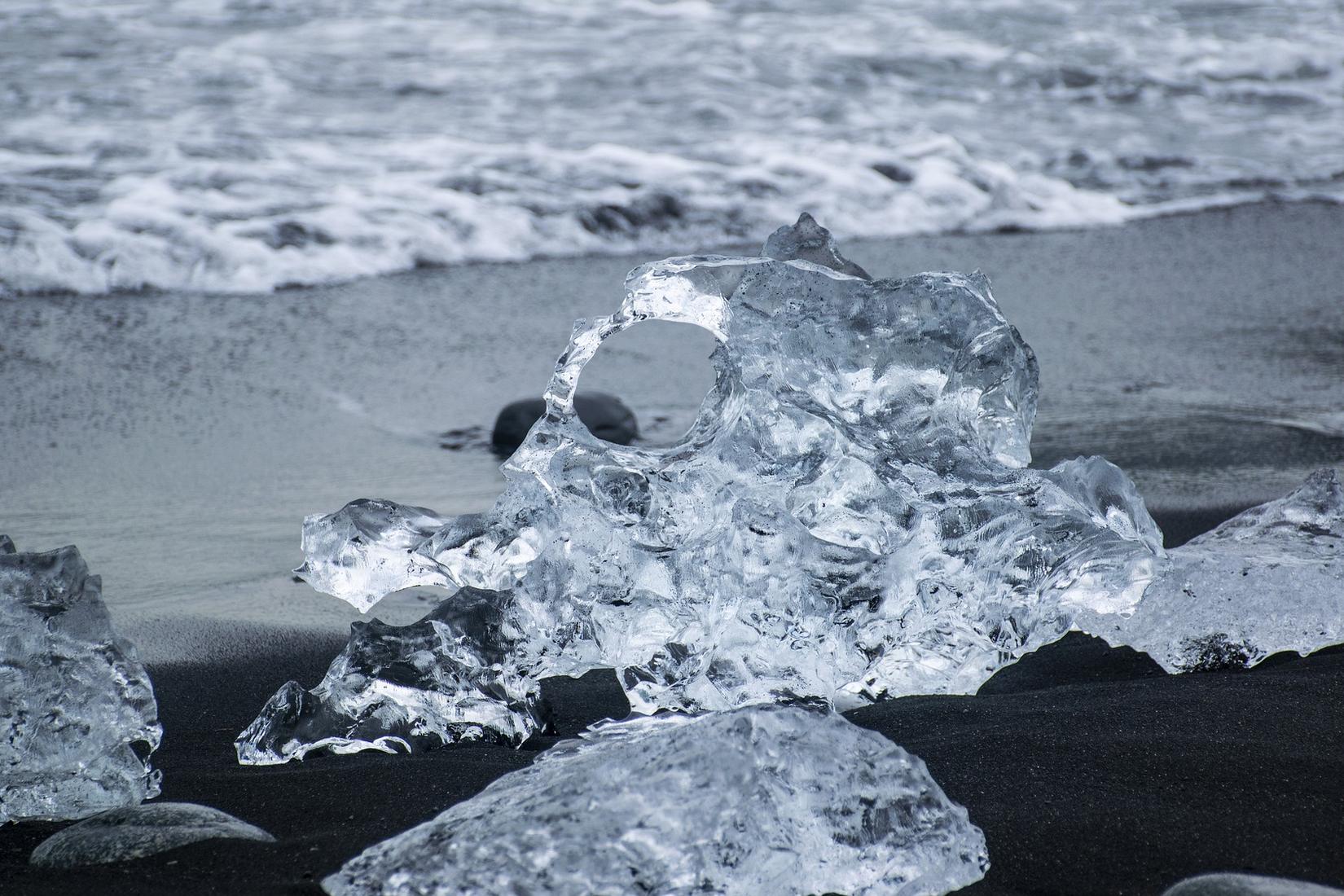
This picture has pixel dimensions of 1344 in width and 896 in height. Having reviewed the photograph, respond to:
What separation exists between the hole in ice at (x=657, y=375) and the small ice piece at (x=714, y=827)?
222 cm

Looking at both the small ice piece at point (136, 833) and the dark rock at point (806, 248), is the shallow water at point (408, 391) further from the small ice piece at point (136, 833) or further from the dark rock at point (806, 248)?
the dark rock at point (806, 248)

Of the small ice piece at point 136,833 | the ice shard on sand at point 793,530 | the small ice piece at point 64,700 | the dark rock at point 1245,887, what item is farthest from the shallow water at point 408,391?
the dark rock at point 1245,887

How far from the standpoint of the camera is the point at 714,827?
4.53 ft

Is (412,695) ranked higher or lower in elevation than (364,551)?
lower

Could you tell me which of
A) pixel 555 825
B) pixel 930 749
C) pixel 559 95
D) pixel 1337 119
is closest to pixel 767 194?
pixel 559 95

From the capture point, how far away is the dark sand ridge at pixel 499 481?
5.27 feet

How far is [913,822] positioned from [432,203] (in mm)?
5393

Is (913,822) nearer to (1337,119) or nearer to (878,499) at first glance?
(878,499)

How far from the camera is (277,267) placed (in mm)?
5520

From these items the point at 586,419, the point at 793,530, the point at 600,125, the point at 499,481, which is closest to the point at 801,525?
the point at 793,530

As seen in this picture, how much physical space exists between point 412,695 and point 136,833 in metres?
0.53

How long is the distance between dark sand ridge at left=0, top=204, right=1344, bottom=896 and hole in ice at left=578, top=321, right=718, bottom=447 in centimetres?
2

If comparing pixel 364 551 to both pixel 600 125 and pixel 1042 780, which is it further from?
pixel 600 125

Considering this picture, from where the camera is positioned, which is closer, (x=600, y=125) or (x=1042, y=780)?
(x=1042, y=780)
